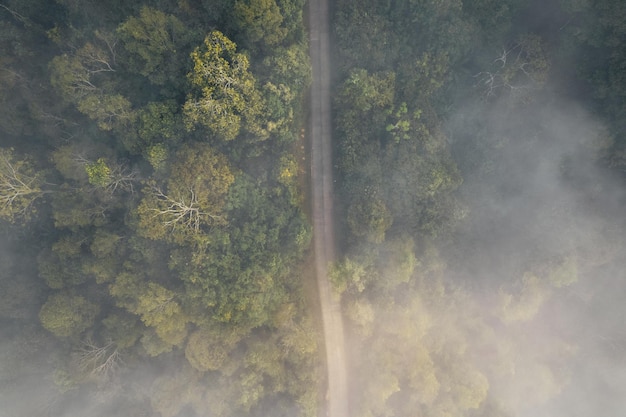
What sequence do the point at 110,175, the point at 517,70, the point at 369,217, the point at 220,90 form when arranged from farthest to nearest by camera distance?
the point at 517,70 < the point at 369,217 < the point at 110,175 < the point at 220,90

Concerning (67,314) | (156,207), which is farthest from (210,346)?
(156,207)

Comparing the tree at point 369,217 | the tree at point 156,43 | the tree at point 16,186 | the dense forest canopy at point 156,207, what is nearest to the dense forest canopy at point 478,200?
the tree at point 369,217

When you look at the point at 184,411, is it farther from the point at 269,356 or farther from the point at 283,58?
the point at 283,58

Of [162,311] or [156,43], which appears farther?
[162,311]

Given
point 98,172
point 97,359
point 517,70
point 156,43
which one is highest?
point 517,70

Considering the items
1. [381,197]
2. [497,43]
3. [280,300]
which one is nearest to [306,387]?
[280,300]

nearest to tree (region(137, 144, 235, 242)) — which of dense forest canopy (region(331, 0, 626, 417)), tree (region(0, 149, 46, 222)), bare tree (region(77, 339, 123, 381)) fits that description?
tree (region(0, 149, 46, 222))

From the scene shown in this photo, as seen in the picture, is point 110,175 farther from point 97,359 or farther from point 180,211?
point 97,359

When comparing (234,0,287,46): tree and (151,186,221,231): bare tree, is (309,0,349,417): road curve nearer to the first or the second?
(234,0,287,46): tree

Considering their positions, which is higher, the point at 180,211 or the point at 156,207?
the point at 156,207
